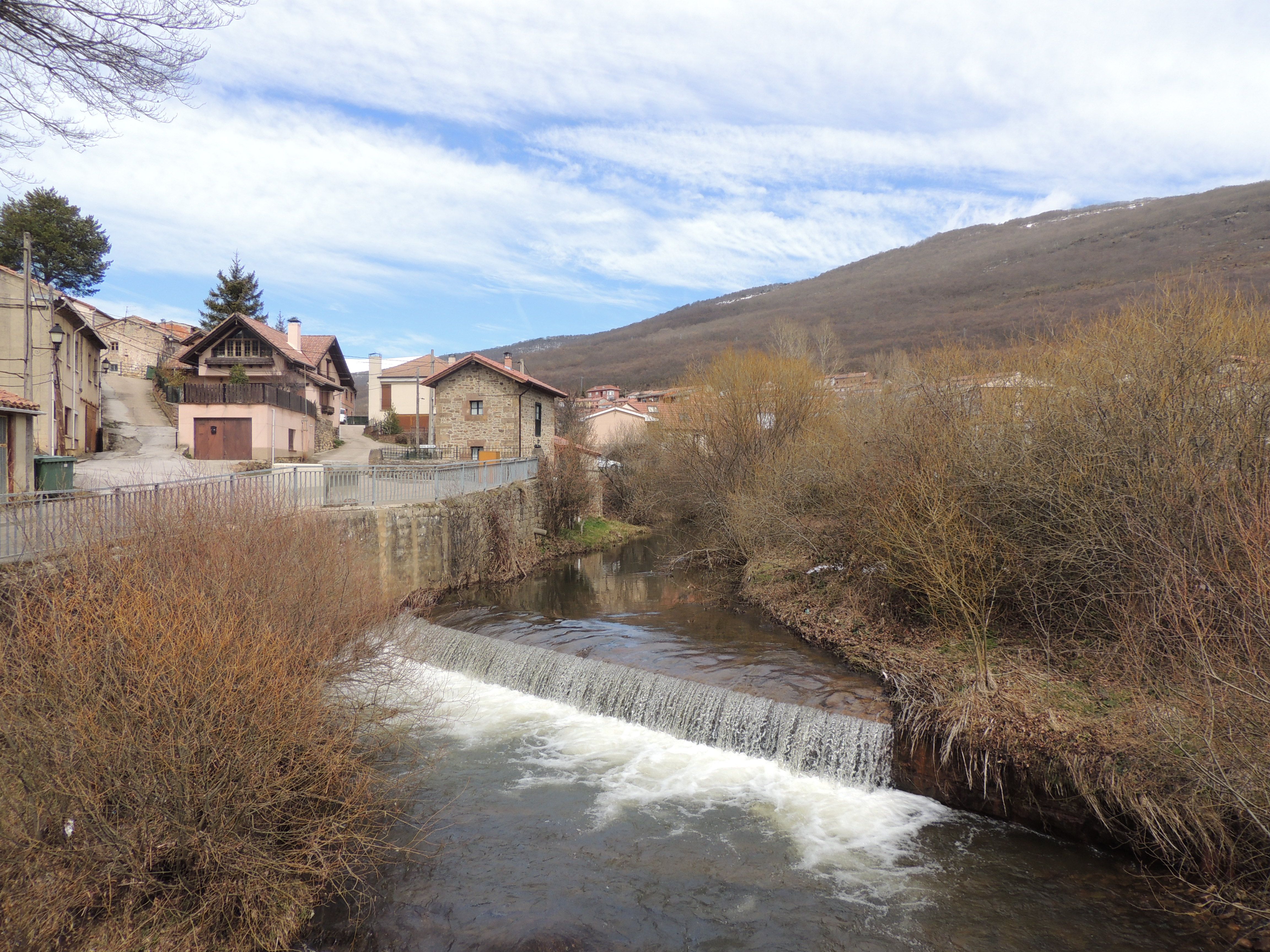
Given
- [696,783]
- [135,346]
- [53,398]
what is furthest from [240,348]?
[696,783]

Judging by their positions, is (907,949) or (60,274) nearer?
(907,949)

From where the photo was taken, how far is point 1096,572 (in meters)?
9.44

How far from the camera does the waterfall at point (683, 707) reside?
9.34 meters

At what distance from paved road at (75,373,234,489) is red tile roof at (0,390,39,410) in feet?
6.85

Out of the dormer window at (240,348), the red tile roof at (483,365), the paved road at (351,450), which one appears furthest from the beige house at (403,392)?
the dormer window at (240,348)

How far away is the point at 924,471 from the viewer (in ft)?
38.1

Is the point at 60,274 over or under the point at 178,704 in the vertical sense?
over

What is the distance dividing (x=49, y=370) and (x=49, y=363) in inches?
8.8

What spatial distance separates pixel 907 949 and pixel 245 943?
5308 mm

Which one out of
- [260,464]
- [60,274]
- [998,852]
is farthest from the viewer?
[60,274]

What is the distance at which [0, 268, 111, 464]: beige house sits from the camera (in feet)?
74.2

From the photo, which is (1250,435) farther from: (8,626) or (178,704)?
(8,626)

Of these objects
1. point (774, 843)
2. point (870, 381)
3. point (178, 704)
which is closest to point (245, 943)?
point (178, 704)

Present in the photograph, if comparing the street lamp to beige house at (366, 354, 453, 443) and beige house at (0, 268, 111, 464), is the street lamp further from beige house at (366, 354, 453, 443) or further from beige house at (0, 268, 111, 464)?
beige house at (366, 354, 453, 443)
